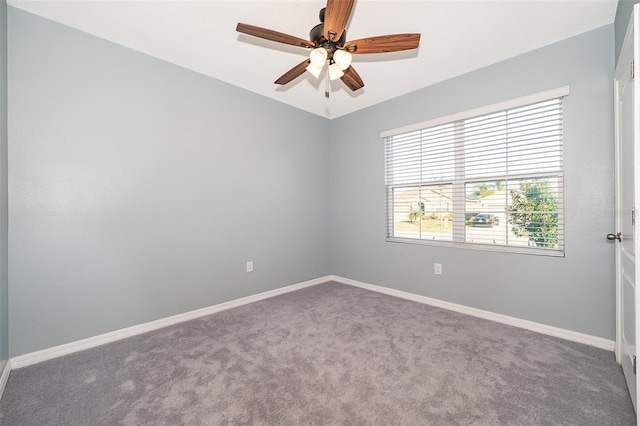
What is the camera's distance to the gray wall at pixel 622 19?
1.67 metres

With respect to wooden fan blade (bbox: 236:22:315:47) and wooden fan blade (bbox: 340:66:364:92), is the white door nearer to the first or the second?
wooden fan blade (bbox: 340:66:364:92)

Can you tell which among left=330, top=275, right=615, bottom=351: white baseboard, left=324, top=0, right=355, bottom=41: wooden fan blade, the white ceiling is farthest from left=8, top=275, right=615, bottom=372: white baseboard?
left=324, top=0, right=355, bottom=41: wooden fan blade

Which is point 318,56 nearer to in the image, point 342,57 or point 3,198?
point 342,57

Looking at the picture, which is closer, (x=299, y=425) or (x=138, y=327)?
(x=299, y=425)

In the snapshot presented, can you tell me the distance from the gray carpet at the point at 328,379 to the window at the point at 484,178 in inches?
36.4

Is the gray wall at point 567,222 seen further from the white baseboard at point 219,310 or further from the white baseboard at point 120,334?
the white baseboard at point 120,334

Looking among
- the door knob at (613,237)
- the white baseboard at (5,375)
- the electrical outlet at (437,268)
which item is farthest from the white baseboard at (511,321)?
the white baseboard at (5,375)

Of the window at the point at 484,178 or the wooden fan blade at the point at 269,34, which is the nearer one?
the wooden fan blade at the point at 269,34

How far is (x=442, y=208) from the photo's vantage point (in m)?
3.12

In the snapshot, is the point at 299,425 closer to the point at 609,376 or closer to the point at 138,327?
the point at 138,327

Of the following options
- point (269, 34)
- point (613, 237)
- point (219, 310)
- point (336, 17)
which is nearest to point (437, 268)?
point (613, 237)

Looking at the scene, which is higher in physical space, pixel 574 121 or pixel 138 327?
pixel 574 121

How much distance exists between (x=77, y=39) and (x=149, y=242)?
176 cm

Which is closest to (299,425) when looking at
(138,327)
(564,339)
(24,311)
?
(138,327)
